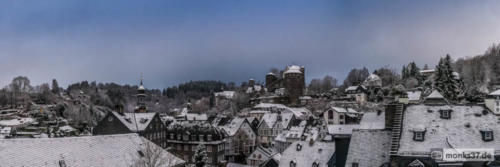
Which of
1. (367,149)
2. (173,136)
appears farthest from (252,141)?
(367,149)

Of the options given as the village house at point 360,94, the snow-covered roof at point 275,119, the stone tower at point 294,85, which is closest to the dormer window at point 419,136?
the snow-covered roof at point 275,119

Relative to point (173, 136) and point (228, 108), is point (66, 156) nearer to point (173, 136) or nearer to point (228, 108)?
point (173, 136)

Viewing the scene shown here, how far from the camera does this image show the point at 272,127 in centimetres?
8531

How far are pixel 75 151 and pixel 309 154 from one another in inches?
947

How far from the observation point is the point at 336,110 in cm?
8344

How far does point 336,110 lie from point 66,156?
6680 cm

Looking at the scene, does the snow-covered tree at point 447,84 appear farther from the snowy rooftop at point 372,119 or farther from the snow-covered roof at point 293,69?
the snow-covered roof at point 293,69

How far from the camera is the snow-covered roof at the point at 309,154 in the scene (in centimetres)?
3853

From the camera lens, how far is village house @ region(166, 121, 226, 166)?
215 feet

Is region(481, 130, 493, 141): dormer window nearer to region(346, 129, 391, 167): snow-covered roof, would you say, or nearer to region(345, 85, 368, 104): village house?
region(346, 129, 391, 167): snow-covered roof

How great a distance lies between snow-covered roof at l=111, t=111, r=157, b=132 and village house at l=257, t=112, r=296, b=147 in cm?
2977

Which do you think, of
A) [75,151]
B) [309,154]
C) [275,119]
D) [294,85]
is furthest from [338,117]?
[75,151]

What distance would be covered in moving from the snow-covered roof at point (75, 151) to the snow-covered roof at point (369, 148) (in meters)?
15.8

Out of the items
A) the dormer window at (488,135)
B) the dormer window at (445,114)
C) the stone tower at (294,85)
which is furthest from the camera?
the stone tower at (294,85)
